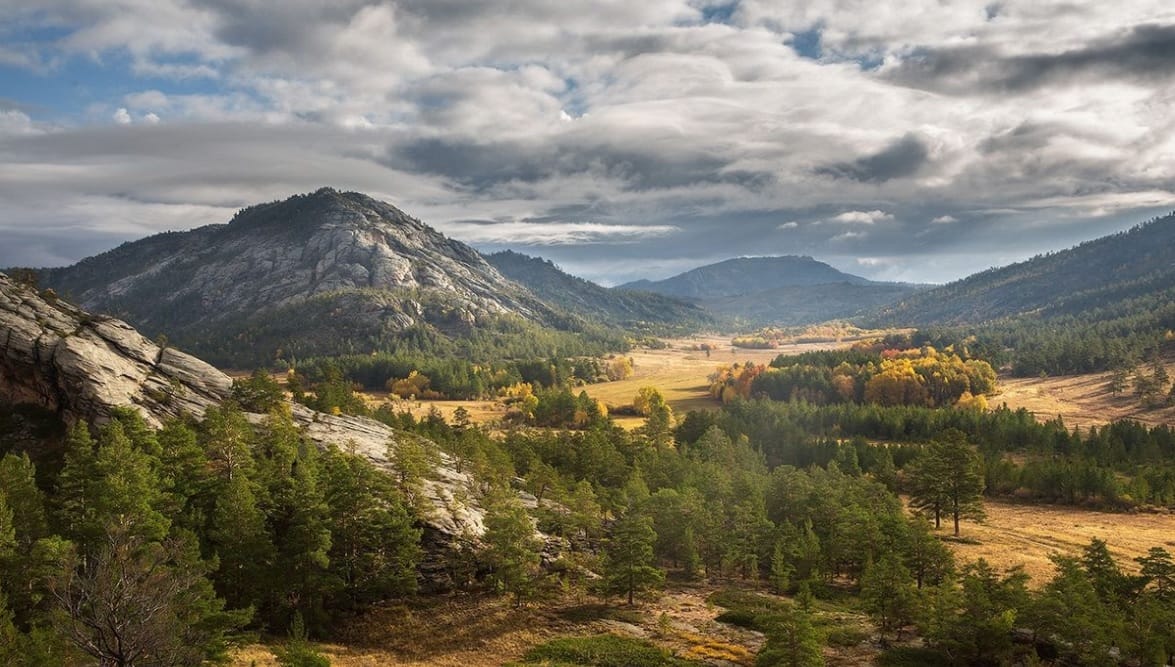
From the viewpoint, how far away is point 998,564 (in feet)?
264

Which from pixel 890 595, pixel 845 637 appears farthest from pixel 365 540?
pixel 890 595

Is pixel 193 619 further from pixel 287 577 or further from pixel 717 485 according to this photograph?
pixel 717 485

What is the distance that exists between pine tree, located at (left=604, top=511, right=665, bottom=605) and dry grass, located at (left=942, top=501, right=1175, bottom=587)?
153 ft

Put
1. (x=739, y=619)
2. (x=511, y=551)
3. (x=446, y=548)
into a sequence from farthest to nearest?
(x=446, y=548) < (x=739, y=619) < (x=511, y=551)

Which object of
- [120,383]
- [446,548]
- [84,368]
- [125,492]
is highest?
[84,368]

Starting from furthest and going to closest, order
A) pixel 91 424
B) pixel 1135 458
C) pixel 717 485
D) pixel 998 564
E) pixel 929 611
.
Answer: pixel 1135 458 → pixel 717 485 → pixel 998 564 → pixel 91 424 → pixel 929 611

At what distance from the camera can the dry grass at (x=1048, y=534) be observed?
275ft

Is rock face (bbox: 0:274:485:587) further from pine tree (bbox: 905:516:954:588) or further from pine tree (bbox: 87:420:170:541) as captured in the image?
pine tree (bbox: 905:516:954:588)

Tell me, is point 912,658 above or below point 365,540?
below

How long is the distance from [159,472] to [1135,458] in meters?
178

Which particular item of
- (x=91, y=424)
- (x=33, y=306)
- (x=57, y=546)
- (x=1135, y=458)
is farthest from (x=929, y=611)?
(x=1135, y=458)

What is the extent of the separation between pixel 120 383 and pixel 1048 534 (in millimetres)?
128034

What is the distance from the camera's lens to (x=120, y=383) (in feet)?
225

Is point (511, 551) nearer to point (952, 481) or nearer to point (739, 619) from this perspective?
point (739, 619)
